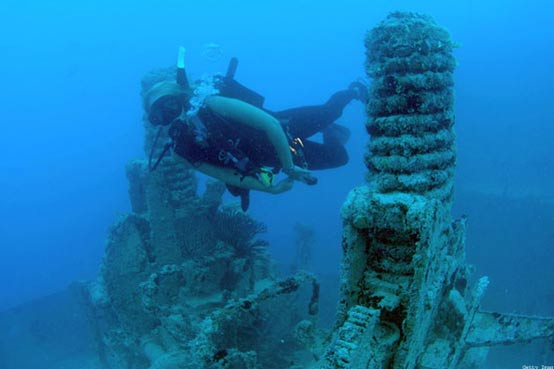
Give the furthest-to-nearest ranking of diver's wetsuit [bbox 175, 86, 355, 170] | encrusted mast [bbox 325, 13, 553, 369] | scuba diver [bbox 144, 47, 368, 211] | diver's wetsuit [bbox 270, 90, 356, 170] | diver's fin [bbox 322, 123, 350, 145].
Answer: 1. diver's fin [bbox 322, 123, 350, 145]
2. diver's wetsuit [bbox 270, 90, 356, 170]
3. diver's wetsuit [bbox 175, 86, 355, 170]
4. scuba diver [bbox 144, 47, 368, 211]
5. encrusted mast [bbox 325, 13, 553, 369]

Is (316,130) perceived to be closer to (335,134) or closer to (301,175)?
(335,134)

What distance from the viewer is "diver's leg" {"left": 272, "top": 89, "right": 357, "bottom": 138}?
689 centimetres

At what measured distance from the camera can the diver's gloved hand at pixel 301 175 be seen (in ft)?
15.2

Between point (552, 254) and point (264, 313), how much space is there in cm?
1683

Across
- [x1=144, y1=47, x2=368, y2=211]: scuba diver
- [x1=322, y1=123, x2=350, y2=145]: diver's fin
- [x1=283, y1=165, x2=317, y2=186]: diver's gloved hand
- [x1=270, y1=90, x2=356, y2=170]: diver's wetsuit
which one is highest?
[x1=322, y1=123, x2=350, y2=145]: diver's fin

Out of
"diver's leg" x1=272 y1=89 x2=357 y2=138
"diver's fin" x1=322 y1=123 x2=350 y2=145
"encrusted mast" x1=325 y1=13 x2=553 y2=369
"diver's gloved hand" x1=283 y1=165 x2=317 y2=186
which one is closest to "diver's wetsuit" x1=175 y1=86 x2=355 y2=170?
"diver's leg" x1=272 y1=89 x2=357 y2=138

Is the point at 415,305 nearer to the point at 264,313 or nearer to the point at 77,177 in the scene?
the point at 264,313

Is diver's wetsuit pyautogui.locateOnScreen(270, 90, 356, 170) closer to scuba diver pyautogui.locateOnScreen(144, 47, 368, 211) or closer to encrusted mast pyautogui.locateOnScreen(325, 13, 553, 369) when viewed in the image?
scuba diver pyautogui.locateOnScreen(144, 47, 368, 211)

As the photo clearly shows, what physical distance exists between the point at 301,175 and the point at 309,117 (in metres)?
2.56

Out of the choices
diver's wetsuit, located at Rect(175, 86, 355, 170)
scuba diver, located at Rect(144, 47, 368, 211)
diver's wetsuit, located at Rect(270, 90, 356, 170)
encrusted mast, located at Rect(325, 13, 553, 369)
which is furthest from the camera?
diver's wetsuit, located at Rect(270, 90, 356, 170)

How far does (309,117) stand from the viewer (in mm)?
7070

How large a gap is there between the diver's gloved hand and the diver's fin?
2590 millimetres

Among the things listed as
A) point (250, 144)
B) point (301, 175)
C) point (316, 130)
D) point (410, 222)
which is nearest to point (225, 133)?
point (250, 144)

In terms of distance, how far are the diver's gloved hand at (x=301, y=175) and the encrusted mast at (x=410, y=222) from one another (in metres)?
1.90
